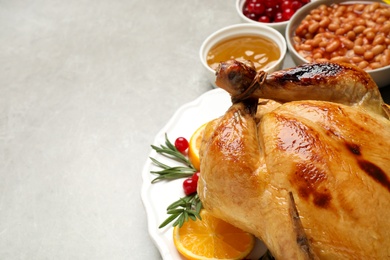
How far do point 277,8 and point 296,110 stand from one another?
3.96 ft

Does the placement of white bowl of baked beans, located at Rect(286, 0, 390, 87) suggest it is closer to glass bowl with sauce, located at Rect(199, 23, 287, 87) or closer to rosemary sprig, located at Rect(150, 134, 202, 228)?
glass bowl with sauce, located at Rect(199, 23, 287, 87)

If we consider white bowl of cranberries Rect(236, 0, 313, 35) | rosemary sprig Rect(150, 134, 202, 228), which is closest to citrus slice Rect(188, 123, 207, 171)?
rosemary sprig Rect(150, 134, 202, 228)

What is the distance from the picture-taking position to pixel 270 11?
234cm

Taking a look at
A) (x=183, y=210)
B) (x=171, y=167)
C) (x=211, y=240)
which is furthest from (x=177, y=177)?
(x=211, y=240)

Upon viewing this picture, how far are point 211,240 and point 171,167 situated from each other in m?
0.35

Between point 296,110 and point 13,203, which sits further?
point 13,203

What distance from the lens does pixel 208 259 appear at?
55.4 inches

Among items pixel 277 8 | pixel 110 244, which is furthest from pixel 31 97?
pixel 277 8

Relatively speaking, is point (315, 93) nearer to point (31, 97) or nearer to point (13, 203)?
point (13, 203)

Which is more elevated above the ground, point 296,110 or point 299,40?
point 296,110

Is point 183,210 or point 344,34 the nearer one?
point 183,210

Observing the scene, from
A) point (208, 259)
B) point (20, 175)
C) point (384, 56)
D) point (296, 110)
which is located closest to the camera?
point (296, 110)

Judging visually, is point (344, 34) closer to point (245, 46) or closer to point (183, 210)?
point (245, 46)

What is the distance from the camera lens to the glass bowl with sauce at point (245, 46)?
2090 millimetres
